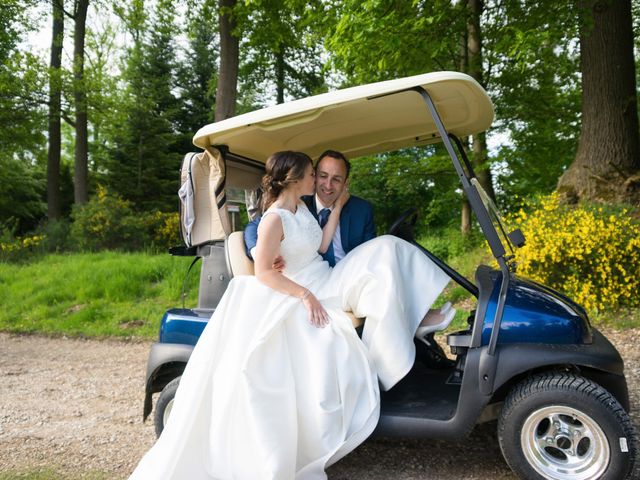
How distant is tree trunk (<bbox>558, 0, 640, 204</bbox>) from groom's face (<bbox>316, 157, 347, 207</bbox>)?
4702 millimetres

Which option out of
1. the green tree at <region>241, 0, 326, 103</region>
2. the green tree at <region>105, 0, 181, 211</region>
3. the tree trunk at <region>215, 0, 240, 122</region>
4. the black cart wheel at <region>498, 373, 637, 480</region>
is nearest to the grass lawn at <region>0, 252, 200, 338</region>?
the tree trunk at <region>215, 0, 240, 122</region>

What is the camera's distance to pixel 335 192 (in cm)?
323

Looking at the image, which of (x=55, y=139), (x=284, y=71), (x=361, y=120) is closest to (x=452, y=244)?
(x=361, y=120)

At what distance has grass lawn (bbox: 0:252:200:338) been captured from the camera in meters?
7.20

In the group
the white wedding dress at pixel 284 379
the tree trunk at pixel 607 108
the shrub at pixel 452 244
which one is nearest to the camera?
the white wedding dress at pixel 284 379

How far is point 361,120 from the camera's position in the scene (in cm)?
325

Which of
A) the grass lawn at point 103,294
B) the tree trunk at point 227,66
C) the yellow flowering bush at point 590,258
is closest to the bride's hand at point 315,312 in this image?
the grass lawn at point 103,294

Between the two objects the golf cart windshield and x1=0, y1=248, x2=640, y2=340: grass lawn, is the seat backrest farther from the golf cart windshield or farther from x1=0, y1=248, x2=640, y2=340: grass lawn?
x1=0, y1=248, x2=640, y2=340: grass lawn

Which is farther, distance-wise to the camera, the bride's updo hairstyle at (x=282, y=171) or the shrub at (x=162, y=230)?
the shrub at (x=162, y=230)

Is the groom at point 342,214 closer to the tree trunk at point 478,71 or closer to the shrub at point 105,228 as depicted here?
the tree trunk at point 478,71

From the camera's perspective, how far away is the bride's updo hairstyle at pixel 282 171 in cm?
287

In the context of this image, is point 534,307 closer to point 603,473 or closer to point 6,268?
point 603,473

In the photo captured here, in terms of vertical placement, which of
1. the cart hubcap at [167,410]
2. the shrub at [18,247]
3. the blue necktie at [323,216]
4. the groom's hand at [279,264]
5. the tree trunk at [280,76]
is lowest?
the cart hubcap at [167,410]

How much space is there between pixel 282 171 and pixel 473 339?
1.28 metres
